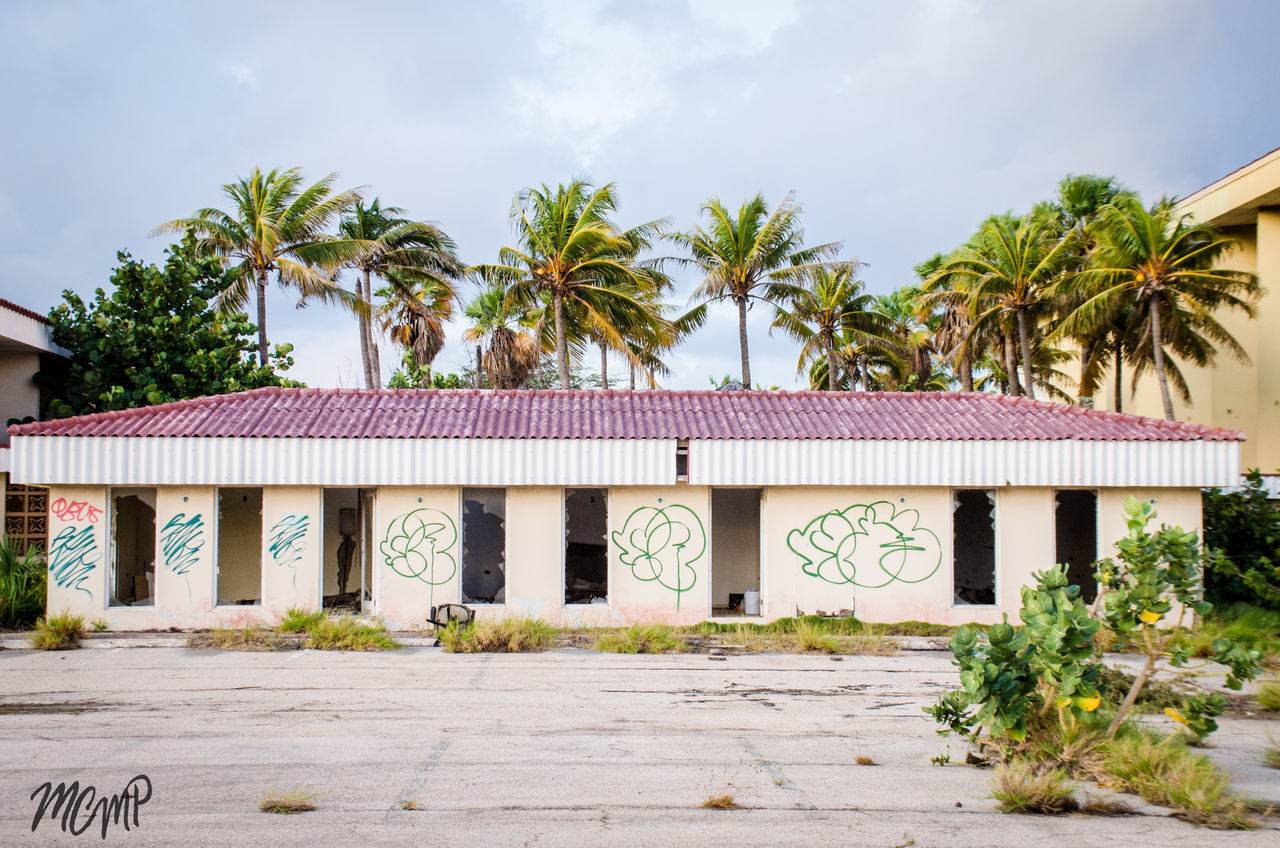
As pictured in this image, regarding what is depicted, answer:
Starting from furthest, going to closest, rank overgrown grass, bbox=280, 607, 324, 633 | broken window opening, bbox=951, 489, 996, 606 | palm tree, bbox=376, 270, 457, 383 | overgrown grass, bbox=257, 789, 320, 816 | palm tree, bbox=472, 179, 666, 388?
palm tree, bbox=376, 270, 457, 383 < palm tree, bbox=472, 179, 666, 388 < broken window opening, bbox=951, 489, 996, 606 < overgrown grass, bbox=280, 607, 324, 633 < overgrown grass, bbox=257, 789, 320, 816

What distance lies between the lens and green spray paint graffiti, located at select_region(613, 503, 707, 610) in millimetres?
13227

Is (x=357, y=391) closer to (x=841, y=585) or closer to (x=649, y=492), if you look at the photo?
(x=649, y=492)

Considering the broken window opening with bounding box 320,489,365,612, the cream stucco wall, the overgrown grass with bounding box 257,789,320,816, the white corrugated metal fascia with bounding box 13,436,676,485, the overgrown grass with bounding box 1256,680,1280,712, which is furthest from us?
the broken window opening with bounding box 320,489,365,612

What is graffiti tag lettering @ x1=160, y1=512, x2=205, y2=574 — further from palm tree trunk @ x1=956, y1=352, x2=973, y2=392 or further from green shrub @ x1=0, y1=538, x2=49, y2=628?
palm tree trunk @ x1=956, y1=352, x2=973, y2=392

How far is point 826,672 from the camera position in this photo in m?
10.8

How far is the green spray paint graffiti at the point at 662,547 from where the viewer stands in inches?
521

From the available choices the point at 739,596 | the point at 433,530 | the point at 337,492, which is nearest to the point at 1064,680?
the point at 433,530

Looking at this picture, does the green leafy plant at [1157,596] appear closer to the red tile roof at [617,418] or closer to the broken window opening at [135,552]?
the red tile roof at [617,418]

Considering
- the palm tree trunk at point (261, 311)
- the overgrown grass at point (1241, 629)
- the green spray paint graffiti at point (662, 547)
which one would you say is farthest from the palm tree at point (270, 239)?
the overgrown grass at point (1241, 629)

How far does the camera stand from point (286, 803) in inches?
231

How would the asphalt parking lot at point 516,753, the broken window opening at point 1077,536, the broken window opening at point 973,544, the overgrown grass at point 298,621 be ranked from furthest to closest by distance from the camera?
1. the broken window opening at point 973,544
2. the broken window opening at point 1077,536
3. the overgrown grass at point 298,621
4. the asphalt parking lot at point 516,753

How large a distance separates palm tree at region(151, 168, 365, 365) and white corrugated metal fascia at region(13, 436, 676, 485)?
40.9 ft

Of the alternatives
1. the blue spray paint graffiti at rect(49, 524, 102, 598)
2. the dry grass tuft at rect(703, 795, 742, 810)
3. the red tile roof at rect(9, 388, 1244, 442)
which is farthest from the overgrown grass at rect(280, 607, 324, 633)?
the dry grass tuft at rect(703, 795, 742, 810)

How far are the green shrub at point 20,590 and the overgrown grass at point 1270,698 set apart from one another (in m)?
15.9
